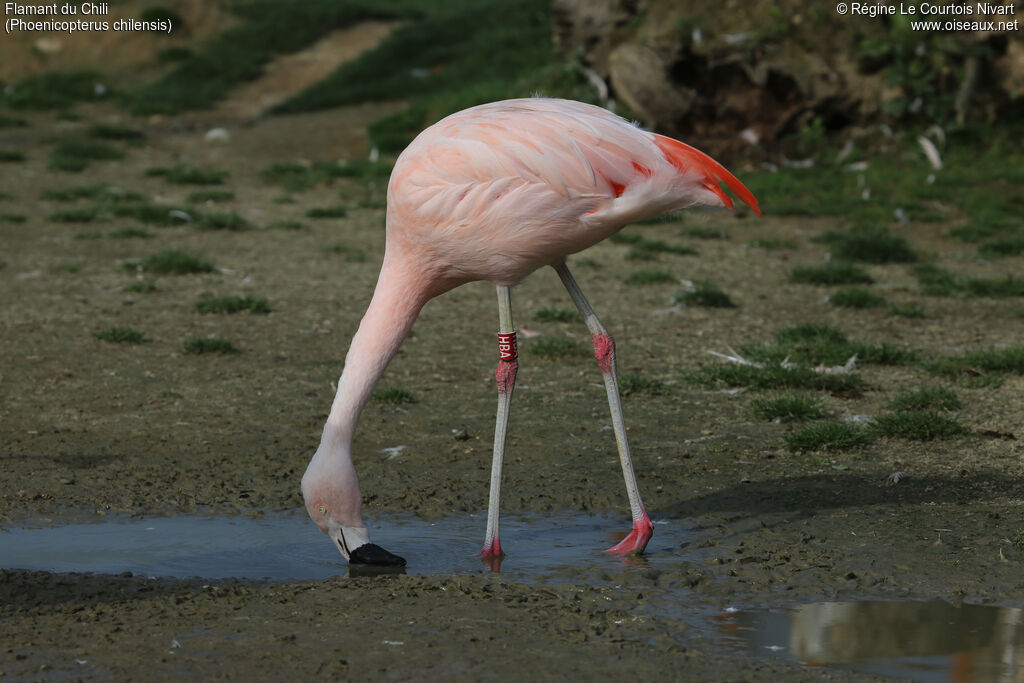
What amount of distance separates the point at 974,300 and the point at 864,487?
4110 mm

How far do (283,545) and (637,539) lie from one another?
133cm

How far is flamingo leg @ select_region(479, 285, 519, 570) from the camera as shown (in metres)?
4.49

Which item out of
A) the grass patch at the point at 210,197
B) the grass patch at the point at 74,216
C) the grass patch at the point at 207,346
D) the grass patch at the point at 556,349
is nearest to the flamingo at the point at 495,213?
the grass patch at the point at 556,349

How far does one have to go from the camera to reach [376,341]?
455cm

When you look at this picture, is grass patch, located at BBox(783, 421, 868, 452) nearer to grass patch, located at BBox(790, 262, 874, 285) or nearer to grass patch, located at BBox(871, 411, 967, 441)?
grass patch, located at BBox(871, 411, 967, 441)

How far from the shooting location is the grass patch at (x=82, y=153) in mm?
14523

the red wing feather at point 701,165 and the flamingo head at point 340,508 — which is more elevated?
the red wing feather at point 701,165

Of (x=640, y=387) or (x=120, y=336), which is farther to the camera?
(x=120, y=336)

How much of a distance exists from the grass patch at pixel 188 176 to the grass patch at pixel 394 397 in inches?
309

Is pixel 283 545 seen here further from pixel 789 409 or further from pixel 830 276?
pixel 830 276

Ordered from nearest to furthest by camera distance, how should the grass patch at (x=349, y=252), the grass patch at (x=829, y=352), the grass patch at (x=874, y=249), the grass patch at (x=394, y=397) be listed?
the grass patch at (x=394, y=397) < the grass patch at (x=829, y=352) < the grass patch at (x=874, y=249) < the grass patch at (x=349, y=252)

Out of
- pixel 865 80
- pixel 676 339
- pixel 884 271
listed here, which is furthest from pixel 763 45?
pixel 676 339

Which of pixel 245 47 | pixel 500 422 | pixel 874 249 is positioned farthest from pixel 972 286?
pixel 245 47

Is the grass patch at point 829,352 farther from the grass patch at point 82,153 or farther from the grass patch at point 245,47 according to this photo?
the grass patch at point 245,47
